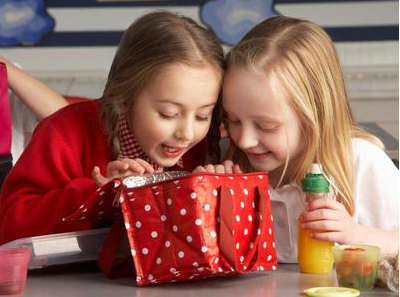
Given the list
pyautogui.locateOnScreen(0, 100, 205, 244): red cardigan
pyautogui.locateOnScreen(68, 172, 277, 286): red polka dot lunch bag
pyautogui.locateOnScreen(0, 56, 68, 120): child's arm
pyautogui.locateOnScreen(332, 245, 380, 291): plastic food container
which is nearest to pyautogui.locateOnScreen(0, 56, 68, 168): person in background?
pyautogui.locateOnScreen(0, 56, 68, 120): child's arm

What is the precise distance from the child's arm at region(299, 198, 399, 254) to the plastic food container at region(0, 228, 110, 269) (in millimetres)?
373

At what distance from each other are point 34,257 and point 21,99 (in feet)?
3.28

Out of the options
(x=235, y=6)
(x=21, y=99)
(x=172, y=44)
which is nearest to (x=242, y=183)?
(x=172, y=44)

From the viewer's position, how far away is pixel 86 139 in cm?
182

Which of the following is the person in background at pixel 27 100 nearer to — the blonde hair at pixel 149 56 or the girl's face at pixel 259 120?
the blonde hair at pixel 149 56

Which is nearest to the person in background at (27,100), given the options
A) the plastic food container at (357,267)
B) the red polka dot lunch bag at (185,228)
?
the red polka dot lunch bag at (185,228)

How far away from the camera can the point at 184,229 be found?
1.47 metres

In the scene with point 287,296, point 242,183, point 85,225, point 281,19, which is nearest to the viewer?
point 287,296

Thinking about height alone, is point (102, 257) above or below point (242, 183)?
below

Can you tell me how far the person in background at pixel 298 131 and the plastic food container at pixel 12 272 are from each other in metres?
0.39

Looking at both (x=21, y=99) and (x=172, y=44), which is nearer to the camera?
(x=172, y=44)

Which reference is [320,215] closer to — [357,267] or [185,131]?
[357,267]

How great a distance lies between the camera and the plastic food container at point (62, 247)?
1.58 m

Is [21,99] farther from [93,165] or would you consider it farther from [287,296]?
[287,296]
